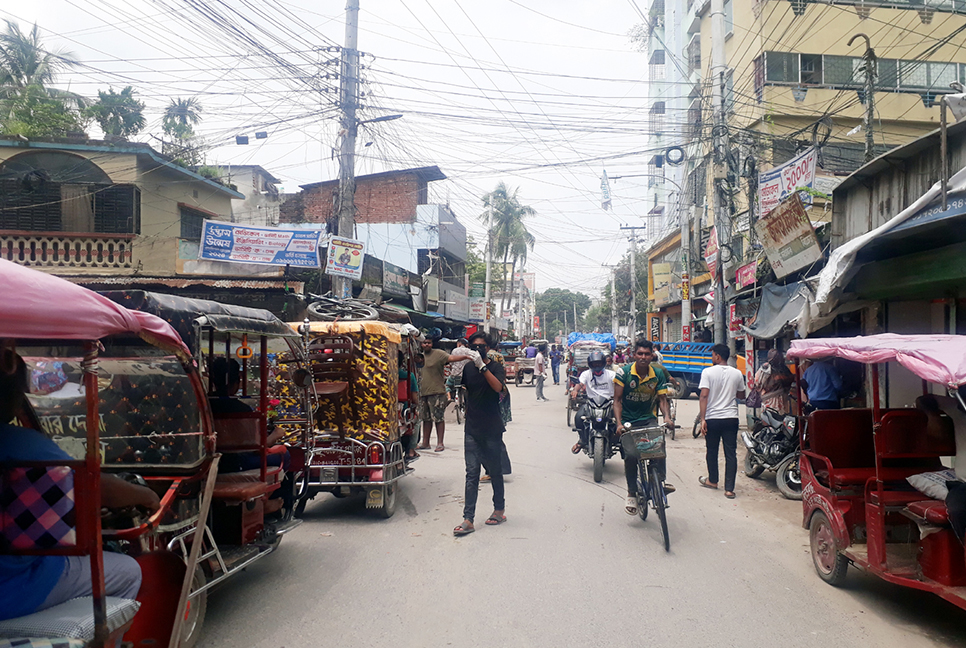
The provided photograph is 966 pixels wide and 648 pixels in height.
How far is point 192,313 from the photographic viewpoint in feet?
13.9

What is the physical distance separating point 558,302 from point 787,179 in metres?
99.1

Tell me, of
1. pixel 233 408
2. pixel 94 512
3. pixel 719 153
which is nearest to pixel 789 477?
pixel 233 408

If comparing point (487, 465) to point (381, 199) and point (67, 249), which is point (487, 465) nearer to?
point (67, 249)

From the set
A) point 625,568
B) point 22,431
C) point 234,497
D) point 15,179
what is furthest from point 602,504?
point 15,179

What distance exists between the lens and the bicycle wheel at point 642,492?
6.75 m

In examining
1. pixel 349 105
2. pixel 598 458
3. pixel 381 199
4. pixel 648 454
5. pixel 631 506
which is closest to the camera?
pixel 648 454

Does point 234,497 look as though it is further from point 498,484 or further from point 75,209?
point 75,209

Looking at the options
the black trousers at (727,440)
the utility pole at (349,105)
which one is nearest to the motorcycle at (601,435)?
the black trousers at (727,440)

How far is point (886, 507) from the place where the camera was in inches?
188

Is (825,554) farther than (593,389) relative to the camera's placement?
No

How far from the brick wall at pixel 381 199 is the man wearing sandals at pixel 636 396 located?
27.7 metres

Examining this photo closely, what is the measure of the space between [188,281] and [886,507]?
50.8 feet

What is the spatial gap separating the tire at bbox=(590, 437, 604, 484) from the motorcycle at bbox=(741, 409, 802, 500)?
7.09ft

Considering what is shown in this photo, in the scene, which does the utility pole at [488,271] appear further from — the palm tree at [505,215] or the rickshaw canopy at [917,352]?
the rickshaw canopy at [917,352]
